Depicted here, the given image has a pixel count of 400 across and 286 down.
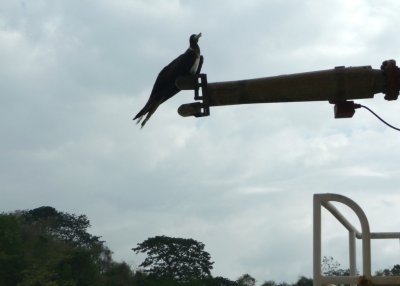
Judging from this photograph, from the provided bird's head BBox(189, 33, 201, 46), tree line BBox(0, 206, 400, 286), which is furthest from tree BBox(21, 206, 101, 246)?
bird's head BBox(189, 33, 201, 46)

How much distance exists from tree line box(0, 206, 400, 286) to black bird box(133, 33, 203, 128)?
50581 mm

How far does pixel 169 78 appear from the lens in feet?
22.4

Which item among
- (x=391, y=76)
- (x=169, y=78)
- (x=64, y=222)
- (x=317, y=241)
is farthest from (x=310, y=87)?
(x=64, y=222)

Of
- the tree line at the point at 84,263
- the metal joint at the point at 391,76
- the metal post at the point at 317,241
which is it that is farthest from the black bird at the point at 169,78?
the tree line at the point at 84,263

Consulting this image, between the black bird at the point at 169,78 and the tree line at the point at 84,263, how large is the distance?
50581 mm

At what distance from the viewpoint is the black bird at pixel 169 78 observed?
6.70 m

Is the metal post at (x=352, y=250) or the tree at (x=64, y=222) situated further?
the tree at (x=64, y=222)

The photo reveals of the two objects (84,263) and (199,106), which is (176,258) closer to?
(84,263)

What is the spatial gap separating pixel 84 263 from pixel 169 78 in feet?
181

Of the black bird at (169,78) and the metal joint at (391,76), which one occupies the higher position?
the black bird at (169,78)

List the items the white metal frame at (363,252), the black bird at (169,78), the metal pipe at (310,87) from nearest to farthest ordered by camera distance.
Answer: the white metal frame at (363,252) < the metal pipe at (310,87) < the black bird at (169,78)

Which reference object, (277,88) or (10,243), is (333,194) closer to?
(277,88)

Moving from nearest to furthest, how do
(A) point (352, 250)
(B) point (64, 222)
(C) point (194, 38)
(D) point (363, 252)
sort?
(D) point (363, 252), (A) point (352, 250), (C) point (194, 38), (B) point (64, 222)

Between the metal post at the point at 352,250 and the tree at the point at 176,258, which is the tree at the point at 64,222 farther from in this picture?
the metal post at the point at 352,250
